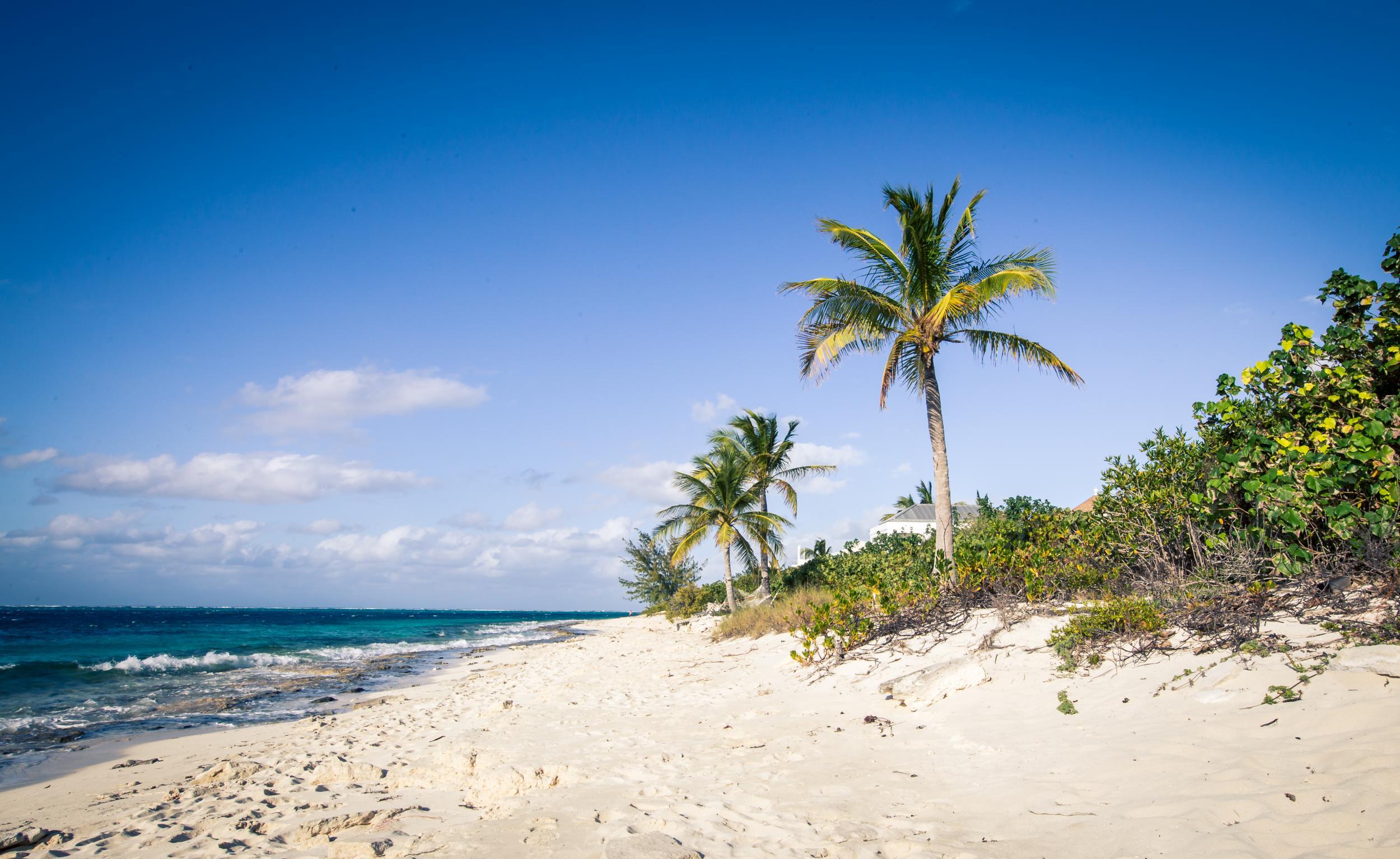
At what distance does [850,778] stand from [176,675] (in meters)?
19.9

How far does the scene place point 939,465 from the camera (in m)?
11.1

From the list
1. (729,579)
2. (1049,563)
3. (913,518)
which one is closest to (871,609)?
(1049,563)

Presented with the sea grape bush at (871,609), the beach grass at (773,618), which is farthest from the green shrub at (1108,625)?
the beach grass at (773,618)

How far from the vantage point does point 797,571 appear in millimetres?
23719

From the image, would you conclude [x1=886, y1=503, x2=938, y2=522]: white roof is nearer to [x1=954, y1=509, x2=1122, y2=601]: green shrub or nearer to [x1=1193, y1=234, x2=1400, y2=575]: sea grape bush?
[x1=954, y1=509, x2=1122, y2=601]: green shrub

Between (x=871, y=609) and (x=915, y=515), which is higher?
(x=915, y=515)

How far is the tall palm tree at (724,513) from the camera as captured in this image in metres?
22.1

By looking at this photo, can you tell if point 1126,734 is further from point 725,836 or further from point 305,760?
point 305,760

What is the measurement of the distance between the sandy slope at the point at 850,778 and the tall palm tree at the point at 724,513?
13651mm

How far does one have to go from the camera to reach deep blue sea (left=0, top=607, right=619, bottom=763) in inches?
421

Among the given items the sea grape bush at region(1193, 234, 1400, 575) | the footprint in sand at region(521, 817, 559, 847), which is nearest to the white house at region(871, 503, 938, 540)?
the sea grape bush at region(1193, 234, 1400, 575)

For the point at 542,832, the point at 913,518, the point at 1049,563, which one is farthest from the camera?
the point at 913,518

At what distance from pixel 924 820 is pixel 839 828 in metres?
0.56

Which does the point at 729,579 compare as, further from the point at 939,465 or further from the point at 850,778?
the point at 850,778
